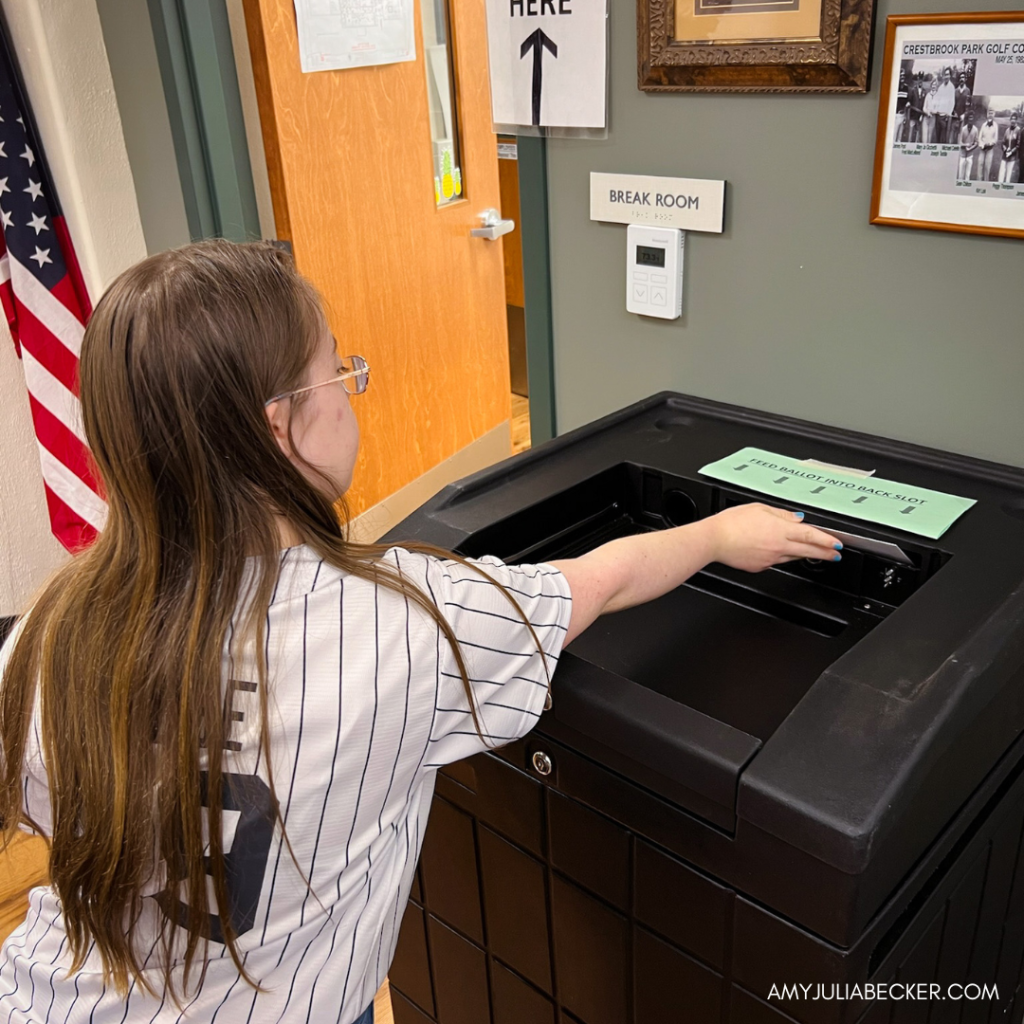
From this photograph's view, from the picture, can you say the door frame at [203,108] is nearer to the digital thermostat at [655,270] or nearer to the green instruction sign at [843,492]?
the digital thermostat at [655,270]

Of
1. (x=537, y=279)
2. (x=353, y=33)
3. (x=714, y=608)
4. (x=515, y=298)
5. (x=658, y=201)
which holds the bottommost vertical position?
(x=515, y=298)

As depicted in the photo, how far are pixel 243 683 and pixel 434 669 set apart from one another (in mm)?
143

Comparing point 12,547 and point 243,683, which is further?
point 12,547

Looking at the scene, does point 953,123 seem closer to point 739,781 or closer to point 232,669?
point 739,781

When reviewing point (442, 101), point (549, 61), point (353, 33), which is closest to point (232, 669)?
point (549, 61)

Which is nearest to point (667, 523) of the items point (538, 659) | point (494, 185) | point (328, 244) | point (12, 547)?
point (538, 659)

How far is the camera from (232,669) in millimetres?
703

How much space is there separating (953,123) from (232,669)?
0.86 meters

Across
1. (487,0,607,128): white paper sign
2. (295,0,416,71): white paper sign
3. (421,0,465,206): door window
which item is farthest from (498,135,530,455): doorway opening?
(487,0,607,128): white paper sign

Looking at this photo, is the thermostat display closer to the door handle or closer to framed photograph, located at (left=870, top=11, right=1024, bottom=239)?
framed photograph, located at (left=870, top=11, right=1024, bottom=239)

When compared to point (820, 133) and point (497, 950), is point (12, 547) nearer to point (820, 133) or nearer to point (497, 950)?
point (497, 950)

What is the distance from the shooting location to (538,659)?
31.8 inches

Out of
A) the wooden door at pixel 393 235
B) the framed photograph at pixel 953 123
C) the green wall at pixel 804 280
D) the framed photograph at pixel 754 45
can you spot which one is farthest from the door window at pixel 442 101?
the framed photograph at pixel 953 123

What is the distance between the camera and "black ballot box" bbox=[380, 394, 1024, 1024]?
71cm
